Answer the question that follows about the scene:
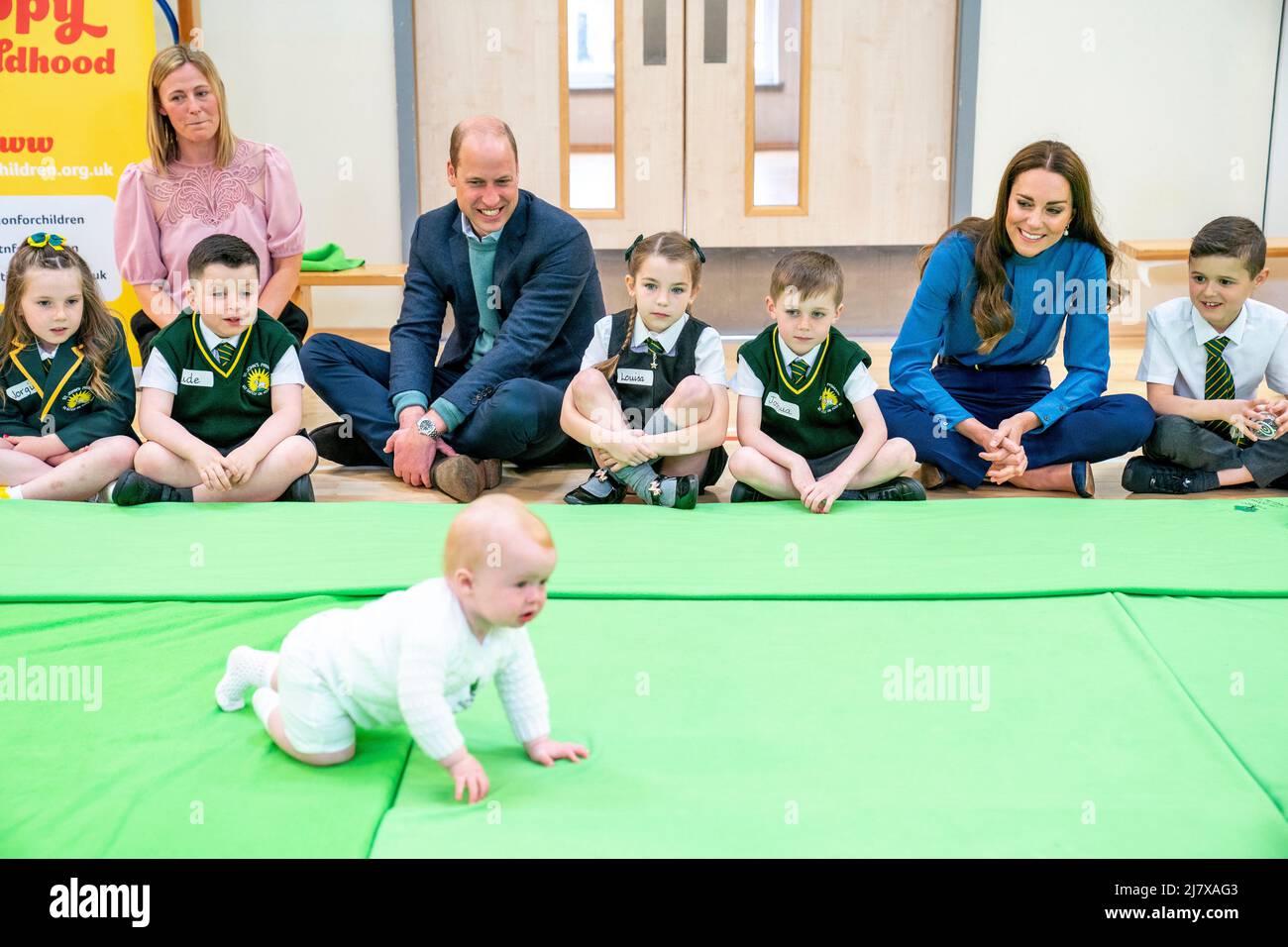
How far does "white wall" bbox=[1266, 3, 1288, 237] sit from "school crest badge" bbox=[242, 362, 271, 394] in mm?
3911

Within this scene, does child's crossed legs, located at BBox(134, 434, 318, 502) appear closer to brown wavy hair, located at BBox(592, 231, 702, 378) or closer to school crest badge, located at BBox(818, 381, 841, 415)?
brown wavy hair, located at BBox(592, 231, 702, 378)

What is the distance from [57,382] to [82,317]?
16 centimetres

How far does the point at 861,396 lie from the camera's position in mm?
2918

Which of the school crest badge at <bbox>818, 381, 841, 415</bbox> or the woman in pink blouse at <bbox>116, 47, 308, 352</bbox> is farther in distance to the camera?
the woman in pink blouse at <bbox>116, 47, 308, 352</bbox>

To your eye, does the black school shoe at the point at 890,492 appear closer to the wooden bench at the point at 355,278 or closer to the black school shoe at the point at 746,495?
the black school shoe at the point at 746,495

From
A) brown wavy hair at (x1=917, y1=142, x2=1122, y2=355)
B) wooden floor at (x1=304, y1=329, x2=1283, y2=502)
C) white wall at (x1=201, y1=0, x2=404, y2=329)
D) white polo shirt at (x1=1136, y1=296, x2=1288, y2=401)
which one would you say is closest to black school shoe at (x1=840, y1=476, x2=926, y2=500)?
wooden floor at (x1=304, y1=329, x2=1283, y2=502)

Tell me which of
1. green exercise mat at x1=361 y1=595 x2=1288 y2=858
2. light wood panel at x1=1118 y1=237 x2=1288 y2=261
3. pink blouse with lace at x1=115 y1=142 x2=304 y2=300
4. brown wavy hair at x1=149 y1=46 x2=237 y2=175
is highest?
brown wavy hair at x1=149 y1=46 x2=237 y2=175

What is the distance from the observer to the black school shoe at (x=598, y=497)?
299 centimetres

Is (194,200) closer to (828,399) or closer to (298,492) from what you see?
(298,492)

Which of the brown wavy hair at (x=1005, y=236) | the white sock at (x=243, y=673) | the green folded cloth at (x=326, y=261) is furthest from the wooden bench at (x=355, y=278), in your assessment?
the white sock at (x=243, y=673)

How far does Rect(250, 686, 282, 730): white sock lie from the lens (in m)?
1.75

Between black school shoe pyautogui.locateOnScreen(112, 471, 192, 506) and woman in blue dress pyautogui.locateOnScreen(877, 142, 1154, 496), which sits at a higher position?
woman in blue dress pyautogui.locateOnScreen(877, 142, 1154, 496)

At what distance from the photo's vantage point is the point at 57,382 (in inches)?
118
